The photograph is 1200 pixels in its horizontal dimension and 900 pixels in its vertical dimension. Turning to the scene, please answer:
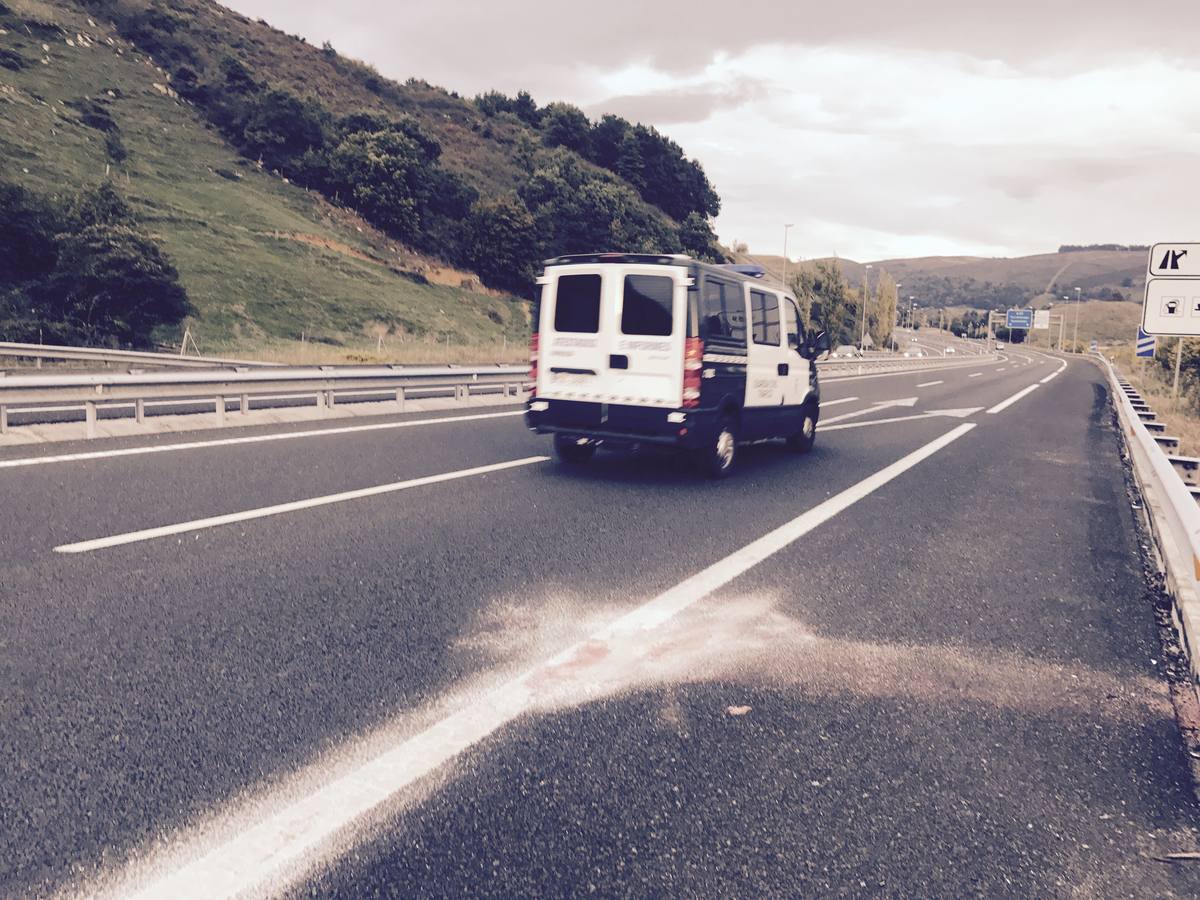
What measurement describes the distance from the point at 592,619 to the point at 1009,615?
8.33 feet

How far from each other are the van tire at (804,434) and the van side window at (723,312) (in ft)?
8.04

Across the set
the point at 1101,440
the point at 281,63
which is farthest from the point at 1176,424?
the point at 281,63

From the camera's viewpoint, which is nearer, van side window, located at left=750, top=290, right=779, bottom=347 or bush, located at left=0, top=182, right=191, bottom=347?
van side window, located at left=750, top=290, right=779, bottom=347

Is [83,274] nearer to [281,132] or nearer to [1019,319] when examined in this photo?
[281,132]

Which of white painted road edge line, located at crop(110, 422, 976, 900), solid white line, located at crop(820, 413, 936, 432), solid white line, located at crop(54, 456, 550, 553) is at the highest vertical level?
solid white line, located at crop(820, 413, 936, 432)

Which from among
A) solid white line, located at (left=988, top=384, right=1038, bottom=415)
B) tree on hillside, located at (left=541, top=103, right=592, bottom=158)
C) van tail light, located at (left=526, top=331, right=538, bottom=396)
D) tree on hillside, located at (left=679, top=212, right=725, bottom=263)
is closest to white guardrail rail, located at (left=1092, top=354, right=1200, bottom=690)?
van tail light, located at (left=526, top=331, right=538, bottom=396)

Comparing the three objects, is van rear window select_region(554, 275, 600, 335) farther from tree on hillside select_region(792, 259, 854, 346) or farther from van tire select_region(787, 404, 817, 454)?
tree on hillside select_region(792, 259, 854, 346)

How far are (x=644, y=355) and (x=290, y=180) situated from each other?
63.0 m

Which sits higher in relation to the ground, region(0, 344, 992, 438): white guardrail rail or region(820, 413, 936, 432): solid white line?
region(0, 344, 992, 438): white guardrail rail

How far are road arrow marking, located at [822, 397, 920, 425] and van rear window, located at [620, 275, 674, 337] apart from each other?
345 inches

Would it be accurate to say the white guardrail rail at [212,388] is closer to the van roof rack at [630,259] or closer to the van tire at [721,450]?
the van roof rack at [630,259]

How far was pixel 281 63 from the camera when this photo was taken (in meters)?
84.2

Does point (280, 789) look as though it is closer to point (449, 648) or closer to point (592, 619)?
point (449, 648)

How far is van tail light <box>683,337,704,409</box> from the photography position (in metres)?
9.47
